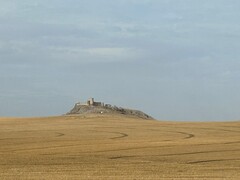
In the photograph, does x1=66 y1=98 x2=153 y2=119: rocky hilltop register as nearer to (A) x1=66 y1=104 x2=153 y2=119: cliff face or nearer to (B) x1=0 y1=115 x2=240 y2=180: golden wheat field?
(A) x1=66 y1=104 x2=153 y2=119: cliff face

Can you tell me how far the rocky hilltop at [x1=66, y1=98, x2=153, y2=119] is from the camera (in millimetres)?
87588

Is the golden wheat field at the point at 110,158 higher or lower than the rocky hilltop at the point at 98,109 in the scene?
lower

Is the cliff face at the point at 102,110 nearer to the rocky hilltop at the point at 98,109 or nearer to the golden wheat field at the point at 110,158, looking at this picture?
the rocky hilltop at the point at 98,109

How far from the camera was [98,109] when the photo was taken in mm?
88312

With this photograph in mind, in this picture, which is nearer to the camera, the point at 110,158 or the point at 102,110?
the point at 110,158

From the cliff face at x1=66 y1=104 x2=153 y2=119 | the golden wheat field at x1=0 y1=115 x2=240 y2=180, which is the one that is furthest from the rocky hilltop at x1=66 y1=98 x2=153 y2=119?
the golden wheat field at x1=0 y1=115 x2=240 y2=180

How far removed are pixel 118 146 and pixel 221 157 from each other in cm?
938

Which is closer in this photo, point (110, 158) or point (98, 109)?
point (110, 158)

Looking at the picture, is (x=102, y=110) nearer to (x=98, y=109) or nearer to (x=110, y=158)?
(x=98, y=109)

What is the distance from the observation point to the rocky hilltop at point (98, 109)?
87588 millimetres

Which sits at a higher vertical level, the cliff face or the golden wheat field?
the cliff face

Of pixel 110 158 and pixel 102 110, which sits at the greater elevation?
pixel 102 110

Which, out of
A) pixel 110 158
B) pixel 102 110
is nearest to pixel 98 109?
pixel 102 110

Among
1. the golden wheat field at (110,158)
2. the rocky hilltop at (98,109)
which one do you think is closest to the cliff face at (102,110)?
the rocky hilltop at (98,109)
